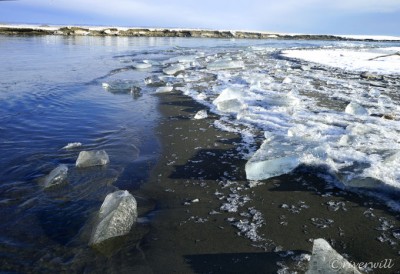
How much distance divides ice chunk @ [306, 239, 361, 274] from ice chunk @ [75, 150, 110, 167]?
7.59 feet

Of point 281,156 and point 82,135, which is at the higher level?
point 281,156

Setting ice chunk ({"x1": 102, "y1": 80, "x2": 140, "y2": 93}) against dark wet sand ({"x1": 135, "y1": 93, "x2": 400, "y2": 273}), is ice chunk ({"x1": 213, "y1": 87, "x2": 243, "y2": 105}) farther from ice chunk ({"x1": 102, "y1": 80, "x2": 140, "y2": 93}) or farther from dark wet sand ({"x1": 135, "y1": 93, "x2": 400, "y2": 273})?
dark wet sand ({"x1": 135, "y1": 93, "x2": 400, "y2": 273})

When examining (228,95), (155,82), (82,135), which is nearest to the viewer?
(82,135)

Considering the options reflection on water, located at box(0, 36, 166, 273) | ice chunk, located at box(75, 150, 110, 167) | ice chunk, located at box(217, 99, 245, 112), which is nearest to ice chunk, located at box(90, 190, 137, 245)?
reflection on water, located at box(0, 36, 166, 273)

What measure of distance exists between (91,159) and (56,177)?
47 cm

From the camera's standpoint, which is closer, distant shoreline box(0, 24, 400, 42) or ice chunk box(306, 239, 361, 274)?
ice chunk box(306, 239, 361, 274)

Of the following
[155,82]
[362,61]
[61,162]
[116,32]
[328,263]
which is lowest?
[61,162]

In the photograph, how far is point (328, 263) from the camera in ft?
5.22

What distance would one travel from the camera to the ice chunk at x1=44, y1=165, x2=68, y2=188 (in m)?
2.76

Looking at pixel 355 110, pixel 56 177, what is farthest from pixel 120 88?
pixel 355 110

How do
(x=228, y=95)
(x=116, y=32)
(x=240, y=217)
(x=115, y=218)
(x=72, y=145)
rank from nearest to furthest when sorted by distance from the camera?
(x=115, y=218) < (x=240, y=217) < (x=72, y=145) < (x=228, y=95) < (x=116, y=32)

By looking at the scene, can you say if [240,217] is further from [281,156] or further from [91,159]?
[91,159]

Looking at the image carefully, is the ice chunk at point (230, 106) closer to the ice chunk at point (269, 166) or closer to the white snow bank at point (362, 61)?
the ice chunk at point (269, 166)

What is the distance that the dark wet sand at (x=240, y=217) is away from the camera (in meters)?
1.88
